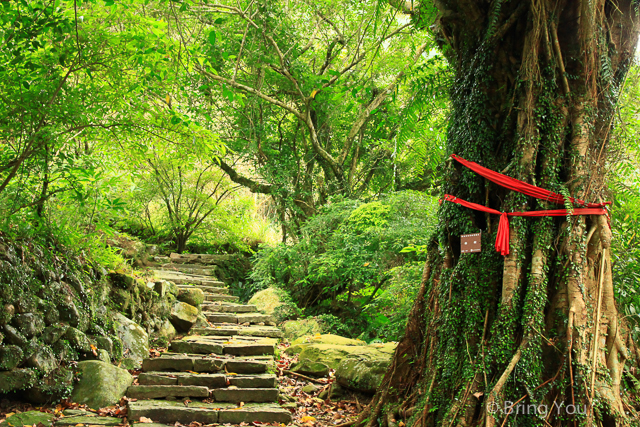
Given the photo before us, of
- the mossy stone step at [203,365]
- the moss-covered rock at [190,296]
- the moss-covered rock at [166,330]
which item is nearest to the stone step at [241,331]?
the moss-covered rock at [166,330]

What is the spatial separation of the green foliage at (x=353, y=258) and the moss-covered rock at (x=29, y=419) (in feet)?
13.0

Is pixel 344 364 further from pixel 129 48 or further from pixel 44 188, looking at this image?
pixel 129 48

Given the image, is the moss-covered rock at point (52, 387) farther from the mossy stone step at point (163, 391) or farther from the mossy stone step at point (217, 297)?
the mossy stone step at point (217, 297)

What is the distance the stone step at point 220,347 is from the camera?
5.77 metres

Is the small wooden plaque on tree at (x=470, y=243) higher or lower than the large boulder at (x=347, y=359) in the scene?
higher

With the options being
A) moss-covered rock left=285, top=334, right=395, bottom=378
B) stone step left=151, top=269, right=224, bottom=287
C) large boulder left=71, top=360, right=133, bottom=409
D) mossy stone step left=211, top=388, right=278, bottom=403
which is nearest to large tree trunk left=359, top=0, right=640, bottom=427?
mossy stone step left=211, top=388, right=278, bottom=403

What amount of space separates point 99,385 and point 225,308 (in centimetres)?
401

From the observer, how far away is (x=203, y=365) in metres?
5.25

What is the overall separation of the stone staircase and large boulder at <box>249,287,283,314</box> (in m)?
1.73

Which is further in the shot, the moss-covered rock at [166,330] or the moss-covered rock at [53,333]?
the moss-covered rock at [166,330]

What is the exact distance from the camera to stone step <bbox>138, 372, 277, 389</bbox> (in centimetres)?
479

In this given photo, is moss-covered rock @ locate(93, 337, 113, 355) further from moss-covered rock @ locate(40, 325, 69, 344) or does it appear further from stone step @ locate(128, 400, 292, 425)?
stone step @ locate(128, 400, 292, 425)

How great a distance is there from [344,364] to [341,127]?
312 inches

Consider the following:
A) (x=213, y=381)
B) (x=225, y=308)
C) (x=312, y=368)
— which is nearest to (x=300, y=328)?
(x=225, y=308)
